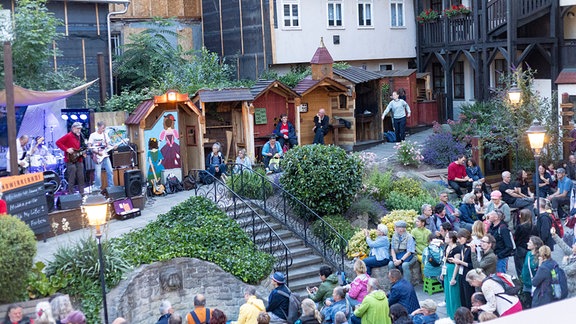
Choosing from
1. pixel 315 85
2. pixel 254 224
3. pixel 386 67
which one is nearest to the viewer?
pixel 254 224

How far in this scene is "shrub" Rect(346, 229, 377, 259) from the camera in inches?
673

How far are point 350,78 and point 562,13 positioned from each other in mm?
8110

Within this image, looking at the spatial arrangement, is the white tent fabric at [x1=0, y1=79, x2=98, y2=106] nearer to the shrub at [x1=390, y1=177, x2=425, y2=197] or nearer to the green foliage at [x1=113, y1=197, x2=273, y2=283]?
the green foliage at [x1=113, y1=197, x2=273, y2=283]

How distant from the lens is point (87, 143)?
1958 centimetres

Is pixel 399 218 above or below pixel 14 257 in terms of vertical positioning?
below

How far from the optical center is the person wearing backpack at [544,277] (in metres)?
12.0

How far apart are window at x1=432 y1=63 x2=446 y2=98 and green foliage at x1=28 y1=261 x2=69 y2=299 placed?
2325 centimetres

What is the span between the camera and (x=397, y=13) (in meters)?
33.5

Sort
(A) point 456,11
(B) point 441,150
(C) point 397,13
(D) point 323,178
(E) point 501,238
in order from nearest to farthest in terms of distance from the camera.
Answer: (E) point 501,238
(D) point 323,178
(B) point 441,150
(A) point 456,11
(C) point 397,13

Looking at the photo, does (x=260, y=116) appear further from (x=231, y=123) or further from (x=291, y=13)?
(x=291, y=13)

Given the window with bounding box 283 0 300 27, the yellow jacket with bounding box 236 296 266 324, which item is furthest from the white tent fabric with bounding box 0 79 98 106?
the window with bounding box 283 0 300 27

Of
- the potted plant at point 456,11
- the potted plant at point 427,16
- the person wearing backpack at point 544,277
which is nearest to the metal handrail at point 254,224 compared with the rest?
the person wearing backpack at point 544,277

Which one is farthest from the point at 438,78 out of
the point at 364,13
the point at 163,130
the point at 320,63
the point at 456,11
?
the point at 163,130

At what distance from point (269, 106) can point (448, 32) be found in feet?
33.0
